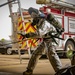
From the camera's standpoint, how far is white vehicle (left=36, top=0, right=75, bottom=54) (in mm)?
10809

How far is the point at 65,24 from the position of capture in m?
11.6

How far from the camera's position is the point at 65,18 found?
1158 cm

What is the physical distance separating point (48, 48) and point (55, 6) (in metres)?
5.79

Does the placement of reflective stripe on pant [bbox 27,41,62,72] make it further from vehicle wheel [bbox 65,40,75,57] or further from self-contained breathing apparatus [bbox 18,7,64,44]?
vehicle wheel [bbox 65,40,75,57]

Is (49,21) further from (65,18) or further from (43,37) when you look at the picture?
(65,18)

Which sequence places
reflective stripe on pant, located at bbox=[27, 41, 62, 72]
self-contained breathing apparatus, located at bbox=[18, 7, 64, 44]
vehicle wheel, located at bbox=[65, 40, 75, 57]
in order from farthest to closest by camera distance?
1. vehicle wheel, located at bbox=[65, 40, 75, 57]
2. self-contained breathing apparatus, located at bbox=[18, 7, 64, 44]
3. reflective stripe on pant, located at bbox=[27, 41, 62, 72]

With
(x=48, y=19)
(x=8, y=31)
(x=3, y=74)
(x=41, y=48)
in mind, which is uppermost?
(x=48, y=19)

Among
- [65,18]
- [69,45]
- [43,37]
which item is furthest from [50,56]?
[65,18]

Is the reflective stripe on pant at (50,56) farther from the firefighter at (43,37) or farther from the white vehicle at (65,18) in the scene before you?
the white vehicle at (65,18)

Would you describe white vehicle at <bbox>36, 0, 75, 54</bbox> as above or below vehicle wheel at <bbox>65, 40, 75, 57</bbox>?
above

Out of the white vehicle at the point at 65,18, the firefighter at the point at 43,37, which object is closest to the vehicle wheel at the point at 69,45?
the white vehicle at the point at 65,18

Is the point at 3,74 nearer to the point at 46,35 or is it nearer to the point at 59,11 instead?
the point at 46,35

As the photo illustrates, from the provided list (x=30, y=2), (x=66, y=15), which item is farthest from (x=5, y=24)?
(x=66, y=15)

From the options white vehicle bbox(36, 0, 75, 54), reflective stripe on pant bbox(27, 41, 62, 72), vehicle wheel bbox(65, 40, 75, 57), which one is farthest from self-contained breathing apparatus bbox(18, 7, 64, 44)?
vehicle wheel bbox(65, 40, 75, 57)
